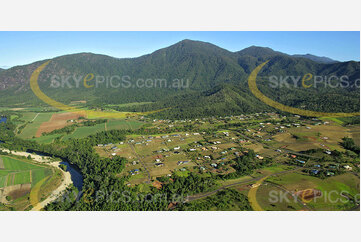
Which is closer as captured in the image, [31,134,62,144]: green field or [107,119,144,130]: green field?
[31,134,62,144]: green field

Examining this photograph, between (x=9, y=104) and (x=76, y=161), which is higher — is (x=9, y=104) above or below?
above

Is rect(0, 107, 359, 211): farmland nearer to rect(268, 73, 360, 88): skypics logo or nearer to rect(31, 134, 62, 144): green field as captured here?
rect(31, 134, 62, 144): green field

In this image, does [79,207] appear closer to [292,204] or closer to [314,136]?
[292,204]

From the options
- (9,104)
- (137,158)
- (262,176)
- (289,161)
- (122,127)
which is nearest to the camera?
(262,176)

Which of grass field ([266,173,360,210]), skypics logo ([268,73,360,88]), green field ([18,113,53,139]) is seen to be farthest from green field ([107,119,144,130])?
skypics logo ([268,73,360,88])

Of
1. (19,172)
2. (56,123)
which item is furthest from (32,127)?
(19,172)

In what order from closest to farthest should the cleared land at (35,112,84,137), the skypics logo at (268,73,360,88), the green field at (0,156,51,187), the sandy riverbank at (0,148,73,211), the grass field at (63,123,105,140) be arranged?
the sandy riverbank at (0,148,73,211), the green field at (0,156,51,187), the grass field at (63,123,105,140), the cleared land at (35,112,84,137), the skypics logo at (268,73,360,88)

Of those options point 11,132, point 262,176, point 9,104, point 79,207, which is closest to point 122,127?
point 11,132

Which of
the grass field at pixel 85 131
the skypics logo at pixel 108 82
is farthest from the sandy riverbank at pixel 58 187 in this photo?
the skypics logo at pixel 108 82
